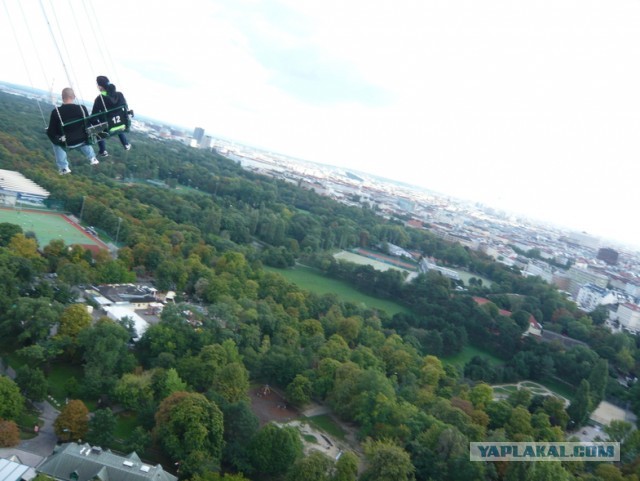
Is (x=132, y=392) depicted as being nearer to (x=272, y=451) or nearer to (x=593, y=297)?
(x=272, y=451)

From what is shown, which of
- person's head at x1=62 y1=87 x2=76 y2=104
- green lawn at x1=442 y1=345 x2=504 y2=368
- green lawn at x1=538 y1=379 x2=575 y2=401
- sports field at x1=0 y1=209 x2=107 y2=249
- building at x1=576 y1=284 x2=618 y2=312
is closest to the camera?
person's head at x1=62 y1=87 x2=76 y2=104

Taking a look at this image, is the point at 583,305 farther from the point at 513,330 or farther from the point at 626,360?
the point at 513,330

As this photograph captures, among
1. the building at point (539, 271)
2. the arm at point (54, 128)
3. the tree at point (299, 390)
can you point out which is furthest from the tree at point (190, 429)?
the building at point (539, 271)

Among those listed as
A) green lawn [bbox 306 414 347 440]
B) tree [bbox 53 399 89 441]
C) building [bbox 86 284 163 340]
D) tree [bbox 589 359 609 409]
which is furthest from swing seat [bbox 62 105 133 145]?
tree [bbox 589 359 609 409]

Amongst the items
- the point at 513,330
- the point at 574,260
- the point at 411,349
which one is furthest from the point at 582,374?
the point at 574,260

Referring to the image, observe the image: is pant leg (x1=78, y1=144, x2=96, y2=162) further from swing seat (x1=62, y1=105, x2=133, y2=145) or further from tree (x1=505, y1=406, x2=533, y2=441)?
tree (x1=505, y1=406, x2=533, y2=441)
